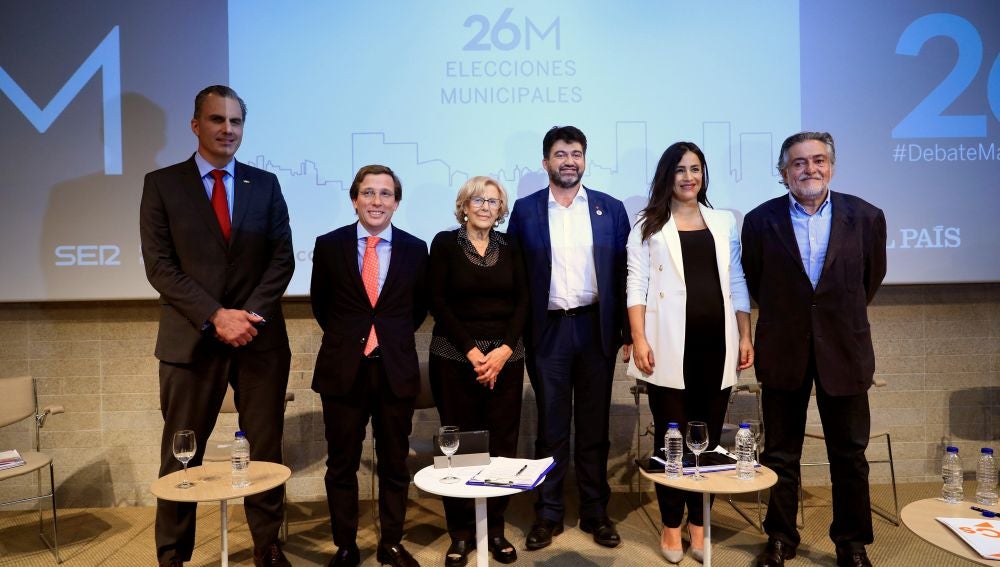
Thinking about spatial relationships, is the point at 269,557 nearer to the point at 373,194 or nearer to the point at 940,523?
the point at 373,194

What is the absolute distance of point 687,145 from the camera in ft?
10.5

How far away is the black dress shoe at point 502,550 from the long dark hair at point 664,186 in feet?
5.02

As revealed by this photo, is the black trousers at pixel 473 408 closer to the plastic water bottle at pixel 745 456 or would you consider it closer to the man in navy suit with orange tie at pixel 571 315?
the man in navy suit with orange tie at pixel 571 315

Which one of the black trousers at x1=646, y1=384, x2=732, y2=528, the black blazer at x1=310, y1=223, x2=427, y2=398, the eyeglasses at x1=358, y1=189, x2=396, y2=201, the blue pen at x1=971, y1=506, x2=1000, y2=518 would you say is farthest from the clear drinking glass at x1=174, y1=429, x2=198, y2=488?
the blue pen at x1=971, y1=506, x2=1000, y2=518

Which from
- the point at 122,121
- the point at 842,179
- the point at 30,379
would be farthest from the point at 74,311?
the point at 842,179

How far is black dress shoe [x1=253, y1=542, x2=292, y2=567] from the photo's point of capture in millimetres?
3186

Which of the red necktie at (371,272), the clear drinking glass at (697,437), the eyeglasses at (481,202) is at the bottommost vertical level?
the clear drinking glass at (697,437)

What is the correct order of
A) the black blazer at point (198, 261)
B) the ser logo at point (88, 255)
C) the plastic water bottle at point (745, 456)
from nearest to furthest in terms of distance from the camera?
the plastic water bottle at point (745, 456) < the black blazer at point (198, 261) < the ser logo at point (88, 255)

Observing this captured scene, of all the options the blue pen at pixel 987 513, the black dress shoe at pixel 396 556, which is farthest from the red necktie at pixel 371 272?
the blue pen at pixel 987 513

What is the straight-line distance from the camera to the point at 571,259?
3.44 metres

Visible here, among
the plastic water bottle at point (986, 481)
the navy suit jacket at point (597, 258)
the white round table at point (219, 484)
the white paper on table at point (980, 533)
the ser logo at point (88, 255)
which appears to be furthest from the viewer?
the ser logo at point (88, 255)

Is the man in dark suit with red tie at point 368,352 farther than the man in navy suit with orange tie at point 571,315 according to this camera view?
No

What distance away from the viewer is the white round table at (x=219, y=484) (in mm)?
2318

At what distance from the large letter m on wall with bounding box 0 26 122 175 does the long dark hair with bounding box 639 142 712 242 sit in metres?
2.93
